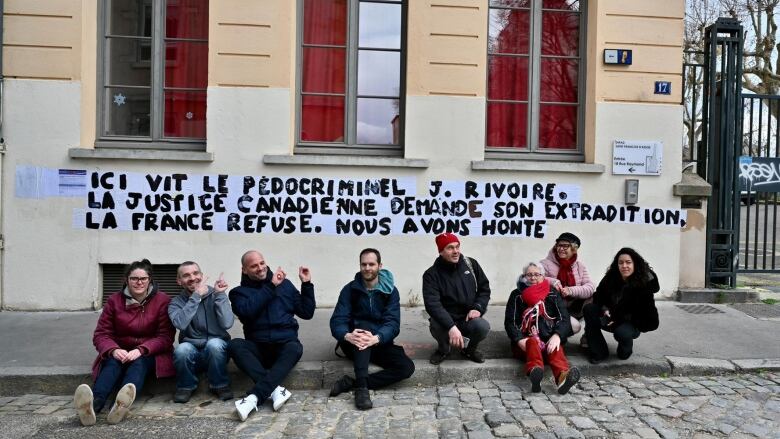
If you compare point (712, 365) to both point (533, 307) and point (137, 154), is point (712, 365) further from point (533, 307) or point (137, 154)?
point (137, 154)

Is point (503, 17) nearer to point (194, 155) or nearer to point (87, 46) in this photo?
point (194, 155)

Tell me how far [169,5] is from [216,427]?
548 centimetres

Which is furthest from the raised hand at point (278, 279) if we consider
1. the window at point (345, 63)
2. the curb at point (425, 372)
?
the window at point (345, 63)

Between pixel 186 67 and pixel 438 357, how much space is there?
483 centimetres

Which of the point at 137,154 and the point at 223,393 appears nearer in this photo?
the point at 223,393

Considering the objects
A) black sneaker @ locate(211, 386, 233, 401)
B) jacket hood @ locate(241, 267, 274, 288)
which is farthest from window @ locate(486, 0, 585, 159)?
black sneaker @ locate(211, 386, 233, 401)

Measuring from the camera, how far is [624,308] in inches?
220

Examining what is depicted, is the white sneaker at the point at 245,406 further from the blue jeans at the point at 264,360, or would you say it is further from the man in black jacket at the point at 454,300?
the man in black jacket at the point at 454,300

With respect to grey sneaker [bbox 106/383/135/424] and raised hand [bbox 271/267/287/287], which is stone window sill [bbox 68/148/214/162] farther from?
grey sneaker [bbox 106/383/135/424]

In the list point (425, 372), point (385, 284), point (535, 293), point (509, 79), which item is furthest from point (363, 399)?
point (509, 79)

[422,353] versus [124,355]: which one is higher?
[124,355]

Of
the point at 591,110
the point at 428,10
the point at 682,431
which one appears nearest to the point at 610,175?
the point at 591,110

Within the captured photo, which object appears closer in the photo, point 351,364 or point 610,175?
point 351,364

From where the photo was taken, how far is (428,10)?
7.66 meters
